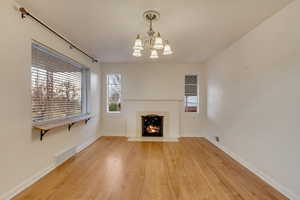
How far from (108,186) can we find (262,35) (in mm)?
3415

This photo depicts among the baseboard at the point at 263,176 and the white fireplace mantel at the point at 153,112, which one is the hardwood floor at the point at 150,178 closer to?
the baseboard at the point at 263,176

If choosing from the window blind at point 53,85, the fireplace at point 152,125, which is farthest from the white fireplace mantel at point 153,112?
the window blind at point 53,85

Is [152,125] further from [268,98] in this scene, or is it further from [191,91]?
[268,98]

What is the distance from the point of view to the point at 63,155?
3098 mm

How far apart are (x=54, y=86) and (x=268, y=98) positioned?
149 inches

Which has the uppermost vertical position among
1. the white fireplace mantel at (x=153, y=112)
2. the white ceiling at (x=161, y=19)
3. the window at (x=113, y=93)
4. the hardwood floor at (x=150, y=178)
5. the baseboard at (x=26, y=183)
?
the white ceiling at (x=161, y=19)

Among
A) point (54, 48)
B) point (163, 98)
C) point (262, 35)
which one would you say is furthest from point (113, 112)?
point (262, 35)

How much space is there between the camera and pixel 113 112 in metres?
5.31

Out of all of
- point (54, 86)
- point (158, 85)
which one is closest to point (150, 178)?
point (54, 86)

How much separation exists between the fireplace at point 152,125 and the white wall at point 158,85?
0.67 metres

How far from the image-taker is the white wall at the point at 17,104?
1.87m

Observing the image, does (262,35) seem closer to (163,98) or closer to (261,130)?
(261,130)

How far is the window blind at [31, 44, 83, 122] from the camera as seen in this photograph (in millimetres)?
2518

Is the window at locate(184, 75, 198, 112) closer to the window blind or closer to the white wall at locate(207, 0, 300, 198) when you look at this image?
the white wall at locate(207, 0, 300, 198)
